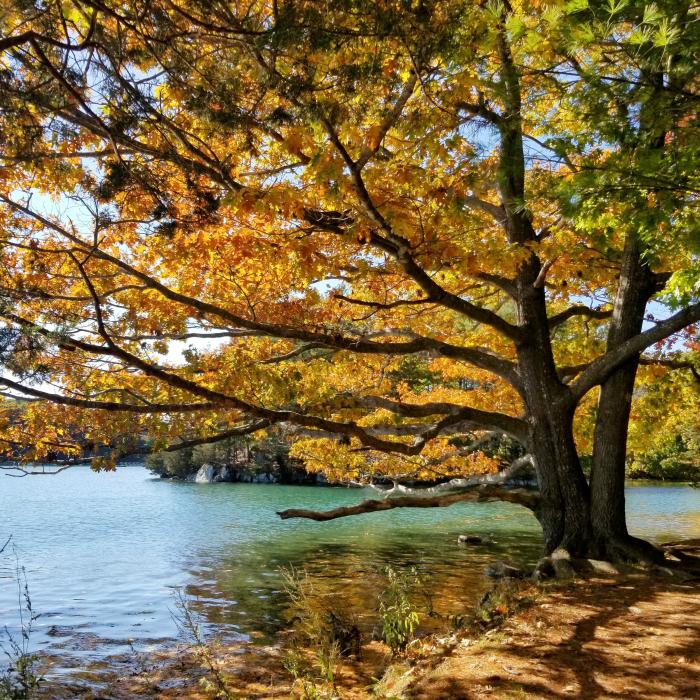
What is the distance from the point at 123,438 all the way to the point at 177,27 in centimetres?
538

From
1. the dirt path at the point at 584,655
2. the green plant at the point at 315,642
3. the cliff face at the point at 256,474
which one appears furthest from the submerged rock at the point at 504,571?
the cliff face at the point at 256,474

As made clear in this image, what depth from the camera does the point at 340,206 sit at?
5.78 metres

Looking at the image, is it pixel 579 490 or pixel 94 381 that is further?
pixel 579 490

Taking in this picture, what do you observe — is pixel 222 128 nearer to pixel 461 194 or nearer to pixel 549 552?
pixel 461 194

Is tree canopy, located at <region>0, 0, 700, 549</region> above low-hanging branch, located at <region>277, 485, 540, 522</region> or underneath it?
above

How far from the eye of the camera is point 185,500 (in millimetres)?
34156

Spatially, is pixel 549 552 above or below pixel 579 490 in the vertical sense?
below

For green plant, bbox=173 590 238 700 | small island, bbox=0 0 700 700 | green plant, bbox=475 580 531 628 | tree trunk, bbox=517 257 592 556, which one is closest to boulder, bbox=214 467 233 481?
small island, bbox=0 0 700 700

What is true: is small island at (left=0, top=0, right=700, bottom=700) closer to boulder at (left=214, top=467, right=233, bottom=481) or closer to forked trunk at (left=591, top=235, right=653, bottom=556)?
forked trunk at (left=591, top=235, right=653, bottom=556)

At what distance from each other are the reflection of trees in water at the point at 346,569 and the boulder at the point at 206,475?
37127 millimetres

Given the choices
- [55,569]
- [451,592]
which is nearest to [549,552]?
[451,592]

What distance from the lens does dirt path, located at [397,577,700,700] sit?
400cm

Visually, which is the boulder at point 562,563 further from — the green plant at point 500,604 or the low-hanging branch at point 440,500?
the low-hanging branch at point 440,500

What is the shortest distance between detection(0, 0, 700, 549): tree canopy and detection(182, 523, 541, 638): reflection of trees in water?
210cm
